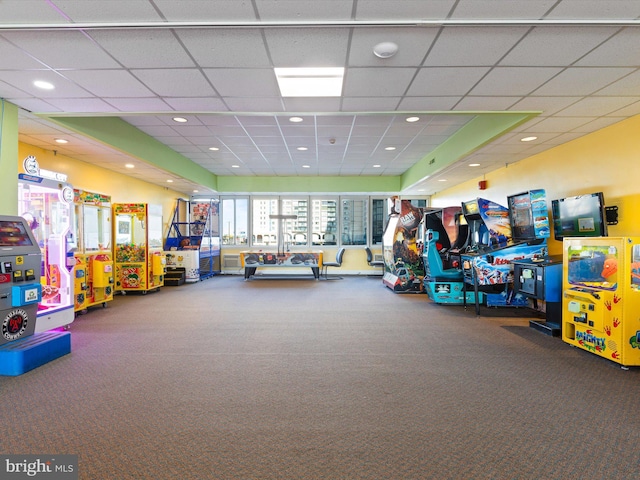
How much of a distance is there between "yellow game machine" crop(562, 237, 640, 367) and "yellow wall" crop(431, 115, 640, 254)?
1.09m

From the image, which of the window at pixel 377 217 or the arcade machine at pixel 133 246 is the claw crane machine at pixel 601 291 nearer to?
the window at pixel 377 217

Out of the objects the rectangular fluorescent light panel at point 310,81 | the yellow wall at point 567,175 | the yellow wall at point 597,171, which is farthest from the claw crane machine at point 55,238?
the yellow wall at point 597,171

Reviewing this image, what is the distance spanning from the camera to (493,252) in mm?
5289

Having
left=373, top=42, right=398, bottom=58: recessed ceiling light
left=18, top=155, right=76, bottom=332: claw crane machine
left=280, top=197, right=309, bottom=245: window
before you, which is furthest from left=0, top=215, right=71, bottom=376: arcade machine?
left=280, top=197, right=309, bottom=245: window

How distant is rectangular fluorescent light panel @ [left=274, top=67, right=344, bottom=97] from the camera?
337 centimetres

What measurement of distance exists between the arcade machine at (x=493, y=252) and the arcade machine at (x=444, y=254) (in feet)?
0.97

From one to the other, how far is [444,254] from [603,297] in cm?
307

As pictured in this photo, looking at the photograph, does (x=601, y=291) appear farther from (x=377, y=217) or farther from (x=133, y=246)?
(x=133, y=246)

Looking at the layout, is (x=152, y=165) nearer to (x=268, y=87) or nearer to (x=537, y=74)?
(x=268, y=87)

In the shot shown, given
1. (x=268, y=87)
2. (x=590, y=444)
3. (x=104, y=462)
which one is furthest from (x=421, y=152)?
(x=104, y=462)

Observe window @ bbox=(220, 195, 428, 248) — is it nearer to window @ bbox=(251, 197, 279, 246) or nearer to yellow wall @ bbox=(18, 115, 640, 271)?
window @ bbox=(251, 197, 279, 246)

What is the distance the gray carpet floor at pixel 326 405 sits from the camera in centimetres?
183

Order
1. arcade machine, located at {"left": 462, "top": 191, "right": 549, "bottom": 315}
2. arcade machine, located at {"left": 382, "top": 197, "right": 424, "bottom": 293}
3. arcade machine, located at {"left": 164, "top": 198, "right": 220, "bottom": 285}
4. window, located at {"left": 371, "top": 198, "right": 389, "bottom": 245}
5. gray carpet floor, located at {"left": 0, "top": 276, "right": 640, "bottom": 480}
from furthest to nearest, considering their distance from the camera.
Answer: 1. window, located at {"left": 371, "top": 198, "right": 389, "bottom": 245}
2. arcade machine, located at {"left": 164, "top": 198, "right": 220, "bottom": 285}
3. arcade machine, located at {"left": 382, "top": 197, "right": 424, "bottom": 293}
4. arcade machine, located at {"left": 462, "top": 191, "right": 549, "bottom": 315}
5. gray carpet floor, located at {"left": 0, "top": 276, "right": 640, "bottom": 480}

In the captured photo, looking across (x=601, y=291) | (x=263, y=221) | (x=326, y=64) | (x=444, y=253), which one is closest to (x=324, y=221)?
(x=263, y=221)
